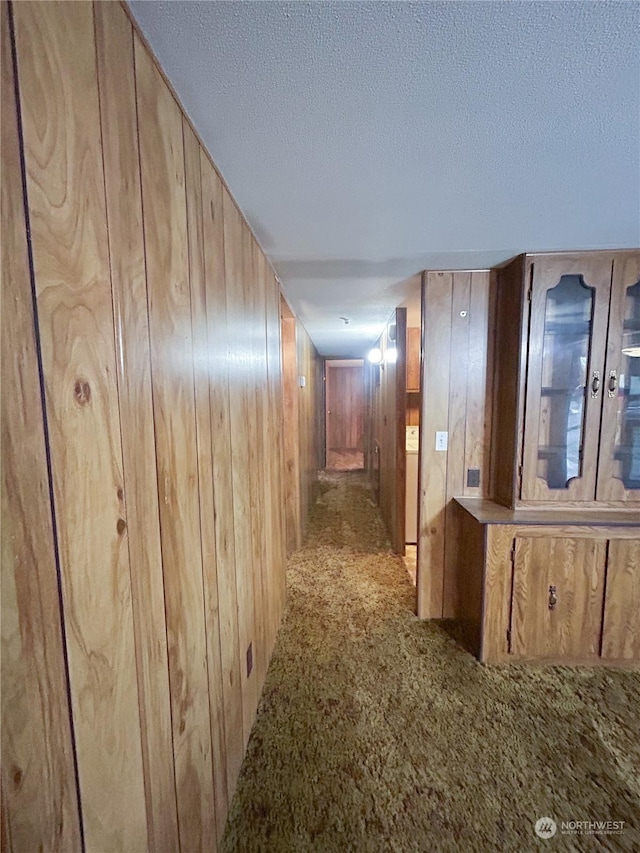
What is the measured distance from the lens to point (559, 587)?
76.0 inches

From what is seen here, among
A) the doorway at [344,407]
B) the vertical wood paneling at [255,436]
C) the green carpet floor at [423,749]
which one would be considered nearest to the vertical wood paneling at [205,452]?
the green carpet floor at [423,749]

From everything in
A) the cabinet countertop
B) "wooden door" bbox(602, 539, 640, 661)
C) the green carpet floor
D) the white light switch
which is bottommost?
the green carpet floor

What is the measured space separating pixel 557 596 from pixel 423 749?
107 cm

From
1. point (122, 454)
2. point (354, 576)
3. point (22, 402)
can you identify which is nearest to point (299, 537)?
point (354, 576)

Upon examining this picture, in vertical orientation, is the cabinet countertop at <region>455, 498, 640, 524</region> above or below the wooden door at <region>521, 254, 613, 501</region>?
below

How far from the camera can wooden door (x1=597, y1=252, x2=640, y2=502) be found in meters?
1.97

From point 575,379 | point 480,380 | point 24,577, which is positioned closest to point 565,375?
point 575,379

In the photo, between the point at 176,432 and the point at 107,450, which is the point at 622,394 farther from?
the point at 107,450

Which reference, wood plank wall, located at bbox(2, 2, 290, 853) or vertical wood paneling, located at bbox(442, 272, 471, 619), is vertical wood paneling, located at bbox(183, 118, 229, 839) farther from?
vertical wood paneling, located at bbox(442, 272, 471, 619)

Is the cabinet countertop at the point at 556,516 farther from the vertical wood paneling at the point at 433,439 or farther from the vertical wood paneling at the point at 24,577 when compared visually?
the vertical wood paneling at the point at 24,577

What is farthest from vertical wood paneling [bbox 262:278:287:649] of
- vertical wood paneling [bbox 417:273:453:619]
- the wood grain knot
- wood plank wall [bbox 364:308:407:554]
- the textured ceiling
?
the wood grain knot

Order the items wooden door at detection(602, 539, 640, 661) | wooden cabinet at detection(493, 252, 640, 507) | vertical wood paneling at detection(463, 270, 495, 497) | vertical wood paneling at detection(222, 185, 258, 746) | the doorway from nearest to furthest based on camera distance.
A: vertical wood paneling at detection(222, 185, 258, 746) < wooden door at detection(602, 539, 640, 661) < wooden cabinet at detection(493, 252, 640, 507) < vertical wood paneling at detection(463, 270, 495, 497) < the doorway

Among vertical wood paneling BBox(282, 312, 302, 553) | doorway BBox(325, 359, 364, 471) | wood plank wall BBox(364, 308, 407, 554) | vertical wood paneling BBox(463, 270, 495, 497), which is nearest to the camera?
vertical wood paneling BBox(463, 270, 495, 497)

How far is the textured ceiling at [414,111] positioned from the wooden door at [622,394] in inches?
13.6
